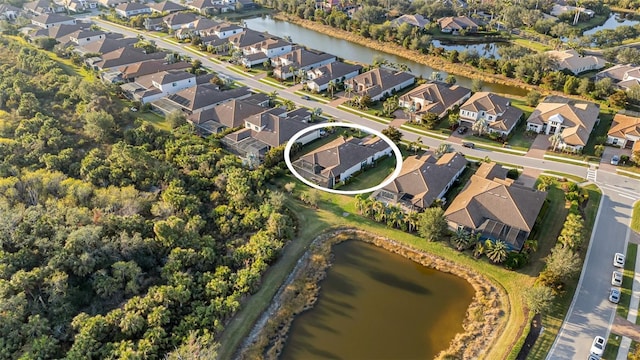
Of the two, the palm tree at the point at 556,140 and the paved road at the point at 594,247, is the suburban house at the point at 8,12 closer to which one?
the paved road at the point at 594,247

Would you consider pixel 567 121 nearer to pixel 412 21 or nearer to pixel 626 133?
pixel 626 133

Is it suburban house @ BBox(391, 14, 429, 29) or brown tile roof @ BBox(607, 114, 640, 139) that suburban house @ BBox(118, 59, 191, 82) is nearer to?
suburban house @ BBox(391, 14, 429, 29)

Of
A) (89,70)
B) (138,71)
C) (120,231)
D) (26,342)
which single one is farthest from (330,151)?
(89,70)

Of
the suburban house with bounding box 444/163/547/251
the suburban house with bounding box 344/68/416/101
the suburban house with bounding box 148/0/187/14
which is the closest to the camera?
the suburban house with bounding box 444/163/547/251

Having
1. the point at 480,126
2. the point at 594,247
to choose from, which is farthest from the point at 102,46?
the point at 594,247

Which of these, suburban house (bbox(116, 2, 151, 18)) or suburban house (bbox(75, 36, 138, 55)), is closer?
suburban house (bbox(75, 36, 138, 55))

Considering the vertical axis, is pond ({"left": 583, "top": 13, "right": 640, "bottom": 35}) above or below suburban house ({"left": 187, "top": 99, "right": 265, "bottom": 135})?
above

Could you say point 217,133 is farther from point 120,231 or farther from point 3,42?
point 3,42

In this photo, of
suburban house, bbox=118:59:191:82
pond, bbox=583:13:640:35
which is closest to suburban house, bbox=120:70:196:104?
suburban house, bbox=118:59:191:82
